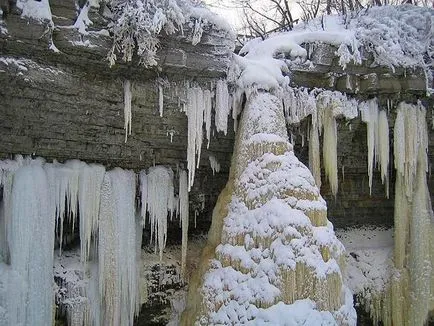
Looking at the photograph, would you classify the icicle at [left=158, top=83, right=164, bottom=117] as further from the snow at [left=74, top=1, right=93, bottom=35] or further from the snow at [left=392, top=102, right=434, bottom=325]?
the snow at [left=392, top=102, right=434, bottom=325]

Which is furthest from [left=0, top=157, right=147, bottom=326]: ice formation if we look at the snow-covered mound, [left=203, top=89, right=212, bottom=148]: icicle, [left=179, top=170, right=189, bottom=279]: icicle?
the snow-covered mound

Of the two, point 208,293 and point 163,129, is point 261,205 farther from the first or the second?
point 163,129

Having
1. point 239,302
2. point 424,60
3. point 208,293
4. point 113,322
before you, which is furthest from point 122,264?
point 424,60

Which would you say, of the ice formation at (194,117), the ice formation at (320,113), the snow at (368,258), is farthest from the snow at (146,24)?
the snow at (368,258)

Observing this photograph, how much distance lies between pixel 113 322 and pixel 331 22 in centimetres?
507

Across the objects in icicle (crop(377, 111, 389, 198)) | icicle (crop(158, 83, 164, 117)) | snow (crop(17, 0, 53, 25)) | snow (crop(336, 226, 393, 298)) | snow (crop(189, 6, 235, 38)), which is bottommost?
snow (crop(336, 226, 393, 298))

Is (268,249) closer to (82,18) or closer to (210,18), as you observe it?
(210,18)

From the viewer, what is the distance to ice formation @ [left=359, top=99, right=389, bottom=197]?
22.6ft

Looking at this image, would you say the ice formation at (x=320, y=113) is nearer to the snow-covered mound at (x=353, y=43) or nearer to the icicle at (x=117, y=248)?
the snow-covered mound at (x=353, y=43)

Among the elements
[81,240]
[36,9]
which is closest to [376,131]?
[81,240]

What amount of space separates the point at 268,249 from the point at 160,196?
82.1 inches

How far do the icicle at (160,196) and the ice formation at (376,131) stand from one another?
9.39 feet

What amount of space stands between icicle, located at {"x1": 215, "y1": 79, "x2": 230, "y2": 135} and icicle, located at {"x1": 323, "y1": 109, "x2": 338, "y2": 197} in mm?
1498

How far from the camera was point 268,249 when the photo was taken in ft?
16.9
